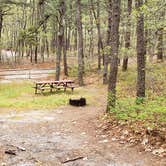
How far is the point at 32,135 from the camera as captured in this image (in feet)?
37.2

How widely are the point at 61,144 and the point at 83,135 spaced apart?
1286mm

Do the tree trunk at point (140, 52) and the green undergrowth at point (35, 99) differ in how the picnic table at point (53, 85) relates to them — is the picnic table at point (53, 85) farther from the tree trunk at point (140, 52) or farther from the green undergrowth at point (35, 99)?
the tree trunk at point (140, 52)

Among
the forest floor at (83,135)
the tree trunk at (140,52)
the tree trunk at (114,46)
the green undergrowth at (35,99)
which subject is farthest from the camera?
the green undergrowth at (35,99)

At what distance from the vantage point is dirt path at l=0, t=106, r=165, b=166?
27.4 ft

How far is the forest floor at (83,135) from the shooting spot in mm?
8500

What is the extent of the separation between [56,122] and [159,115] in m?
4.46

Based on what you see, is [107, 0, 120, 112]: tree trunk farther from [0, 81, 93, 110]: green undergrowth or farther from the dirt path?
[0, 81, 93, 110]: green undergrowth

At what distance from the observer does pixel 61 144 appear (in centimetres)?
1006

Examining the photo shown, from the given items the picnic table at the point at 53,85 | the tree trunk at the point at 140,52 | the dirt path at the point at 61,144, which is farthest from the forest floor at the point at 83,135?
the picnic table at the point at 53,85

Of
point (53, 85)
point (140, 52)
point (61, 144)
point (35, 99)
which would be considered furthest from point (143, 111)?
point (53, 85)

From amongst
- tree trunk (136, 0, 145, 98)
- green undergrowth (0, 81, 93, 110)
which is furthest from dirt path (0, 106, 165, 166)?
green undergrowth (0, 81, 93, 110)

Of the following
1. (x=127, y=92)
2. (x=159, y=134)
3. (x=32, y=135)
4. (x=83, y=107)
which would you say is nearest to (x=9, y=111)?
(x=83, y=107)

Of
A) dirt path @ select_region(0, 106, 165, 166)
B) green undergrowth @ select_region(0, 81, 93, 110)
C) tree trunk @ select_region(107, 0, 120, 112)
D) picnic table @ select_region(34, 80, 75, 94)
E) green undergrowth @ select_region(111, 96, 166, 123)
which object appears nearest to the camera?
dirt path @ select_region(0, 106, 165, 166)

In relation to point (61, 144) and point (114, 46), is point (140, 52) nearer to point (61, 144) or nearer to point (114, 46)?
point (114, 46)
